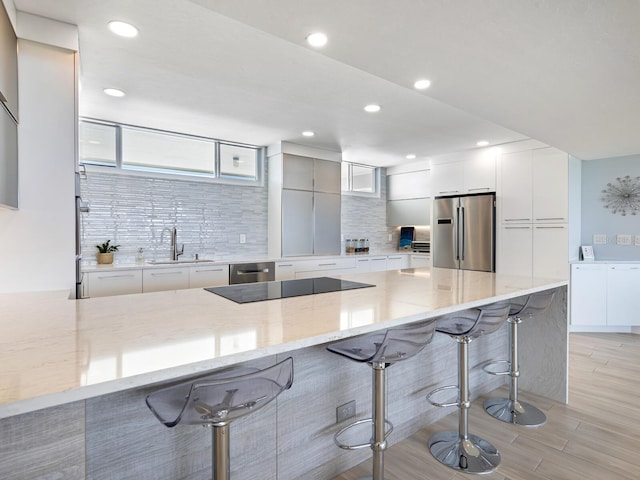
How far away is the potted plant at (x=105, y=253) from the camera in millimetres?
3580

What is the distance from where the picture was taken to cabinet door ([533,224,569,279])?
14.1ft

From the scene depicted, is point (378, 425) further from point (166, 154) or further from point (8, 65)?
point (166, 154)

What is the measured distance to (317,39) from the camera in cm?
175

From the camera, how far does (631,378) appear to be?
3.05 metres

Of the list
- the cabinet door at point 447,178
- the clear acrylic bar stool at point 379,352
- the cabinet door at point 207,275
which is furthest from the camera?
the cabinet door at point 447,178

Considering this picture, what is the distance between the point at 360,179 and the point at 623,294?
401 cm

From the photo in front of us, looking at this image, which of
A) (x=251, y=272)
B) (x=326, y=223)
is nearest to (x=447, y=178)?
(x=326, y=223)

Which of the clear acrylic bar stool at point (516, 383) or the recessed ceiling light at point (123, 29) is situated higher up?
the recessed ceiling light at point (123, 29)

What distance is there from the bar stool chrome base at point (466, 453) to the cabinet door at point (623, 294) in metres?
3.51

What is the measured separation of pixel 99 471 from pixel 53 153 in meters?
1.81

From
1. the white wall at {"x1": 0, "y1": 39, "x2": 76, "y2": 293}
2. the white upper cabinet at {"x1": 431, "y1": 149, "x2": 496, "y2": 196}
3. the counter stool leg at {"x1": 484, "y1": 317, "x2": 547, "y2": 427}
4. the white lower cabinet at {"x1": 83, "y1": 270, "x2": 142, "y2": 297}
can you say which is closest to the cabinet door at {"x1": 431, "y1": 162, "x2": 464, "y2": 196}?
the white upper cabinet at {"x1": 431, "y1": 149, "x2": 496, "y2": 196}

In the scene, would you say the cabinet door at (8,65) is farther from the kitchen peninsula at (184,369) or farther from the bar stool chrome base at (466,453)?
the bar stool chrome base at (466,453)

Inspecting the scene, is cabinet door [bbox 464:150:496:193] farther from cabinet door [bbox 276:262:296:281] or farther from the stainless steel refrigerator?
cabinet door [bbox 276:262:296:281]

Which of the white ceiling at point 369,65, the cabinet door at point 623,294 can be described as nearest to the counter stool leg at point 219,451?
the white ceiling at point 369,65
